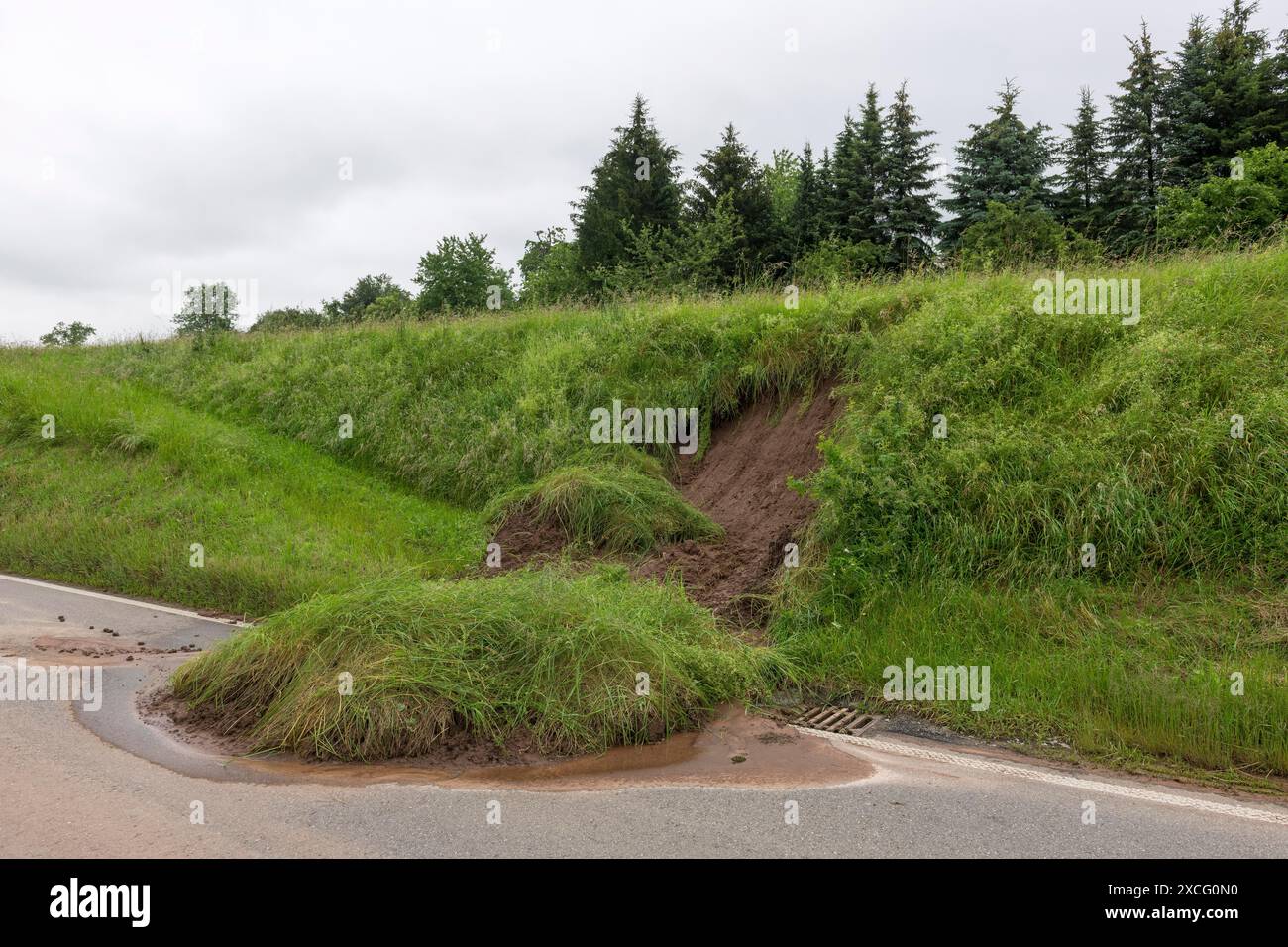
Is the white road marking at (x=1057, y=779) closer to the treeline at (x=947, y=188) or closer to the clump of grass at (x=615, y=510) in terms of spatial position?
the clump of grass at (x=615, y=510)

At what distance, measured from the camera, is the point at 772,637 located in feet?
27.6

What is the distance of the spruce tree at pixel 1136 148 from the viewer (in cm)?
3209

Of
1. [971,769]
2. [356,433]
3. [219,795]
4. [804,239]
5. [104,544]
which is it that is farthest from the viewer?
[804,239]

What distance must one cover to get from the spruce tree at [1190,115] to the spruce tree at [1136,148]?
0.45 metres

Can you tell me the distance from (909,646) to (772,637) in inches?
55.1

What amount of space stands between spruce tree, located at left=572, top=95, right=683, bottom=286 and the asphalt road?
34630mm

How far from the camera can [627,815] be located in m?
5.04

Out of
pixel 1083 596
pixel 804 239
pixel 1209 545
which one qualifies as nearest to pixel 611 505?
pixel 1083 596

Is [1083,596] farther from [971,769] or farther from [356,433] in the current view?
[356,433]

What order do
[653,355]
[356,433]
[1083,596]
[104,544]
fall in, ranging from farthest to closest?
1. [356,433]
2. [653,355]
3. [104,544]
4. [1083,596]

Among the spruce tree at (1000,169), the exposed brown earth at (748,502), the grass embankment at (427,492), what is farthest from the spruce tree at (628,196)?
the exposed brown earth at (748,502)

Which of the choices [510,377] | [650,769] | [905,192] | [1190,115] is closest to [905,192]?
[905,192]

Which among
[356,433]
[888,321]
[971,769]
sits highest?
[888,321]

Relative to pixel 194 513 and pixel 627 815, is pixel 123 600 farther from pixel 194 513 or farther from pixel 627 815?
pixel 627 815
